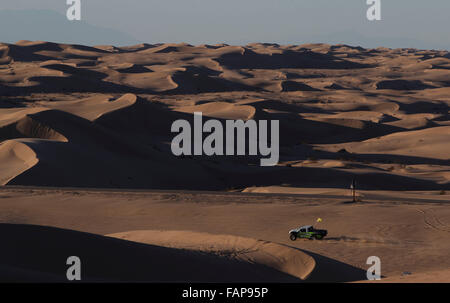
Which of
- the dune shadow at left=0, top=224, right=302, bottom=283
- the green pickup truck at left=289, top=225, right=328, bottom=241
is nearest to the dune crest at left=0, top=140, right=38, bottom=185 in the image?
the green pickup truck at left=289, top=225, right=328, bottom=241

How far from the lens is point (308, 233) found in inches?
702

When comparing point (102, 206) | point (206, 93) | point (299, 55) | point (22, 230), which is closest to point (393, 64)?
point (299, 55)

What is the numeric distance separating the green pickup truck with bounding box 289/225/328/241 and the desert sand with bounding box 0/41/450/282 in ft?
0.82

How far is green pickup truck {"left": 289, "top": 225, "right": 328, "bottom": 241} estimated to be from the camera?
17.9 meters

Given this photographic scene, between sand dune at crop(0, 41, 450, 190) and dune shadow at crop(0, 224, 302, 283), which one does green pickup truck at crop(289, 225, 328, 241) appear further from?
sand dune at crop(0, 41, 450, 190)

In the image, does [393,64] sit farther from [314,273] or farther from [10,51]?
[314,273]

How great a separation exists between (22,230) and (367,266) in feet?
26.4

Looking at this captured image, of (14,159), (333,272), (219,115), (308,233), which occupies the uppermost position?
(333,272)

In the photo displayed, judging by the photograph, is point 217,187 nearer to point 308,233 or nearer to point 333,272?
point 308,233

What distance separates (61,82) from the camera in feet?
231

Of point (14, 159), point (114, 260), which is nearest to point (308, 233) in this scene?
point (114, 260)

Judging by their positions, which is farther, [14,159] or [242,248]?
[14,159]

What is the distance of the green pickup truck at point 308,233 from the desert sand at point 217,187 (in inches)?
9.9

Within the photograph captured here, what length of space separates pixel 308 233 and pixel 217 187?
→ 1329cm
